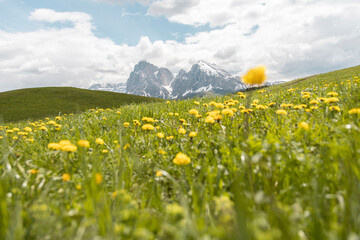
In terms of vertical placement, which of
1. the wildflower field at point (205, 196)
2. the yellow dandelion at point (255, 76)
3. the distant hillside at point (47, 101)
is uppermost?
the distant hillside at point (47, 101)

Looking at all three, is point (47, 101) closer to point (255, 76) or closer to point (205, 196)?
point (205, 196)

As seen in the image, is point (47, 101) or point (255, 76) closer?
point (255, 76)

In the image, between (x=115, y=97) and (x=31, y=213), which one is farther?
(x=115, y=97)

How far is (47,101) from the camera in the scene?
4919 cm

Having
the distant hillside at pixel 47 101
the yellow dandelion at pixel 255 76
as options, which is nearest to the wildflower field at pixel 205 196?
the yellow dandelion at pixel 255 76

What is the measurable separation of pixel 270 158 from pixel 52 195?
1.99 metres

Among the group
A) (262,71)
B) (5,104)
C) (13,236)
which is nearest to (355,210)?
(262,71)

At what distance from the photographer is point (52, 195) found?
1819 mm

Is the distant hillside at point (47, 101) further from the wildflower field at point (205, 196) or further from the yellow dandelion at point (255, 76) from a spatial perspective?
the yellow dandelion at point (255, 76)

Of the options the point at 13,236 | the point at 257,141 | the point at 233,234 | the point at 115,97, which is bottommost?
the point at 13,236

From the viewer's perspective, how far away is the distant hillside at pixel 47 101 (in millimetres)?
41606

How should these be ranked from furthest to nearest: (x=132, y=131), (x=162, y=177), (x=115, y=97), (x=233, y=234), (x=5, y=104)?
(x=115, y=97) → (x=5, y=104) → (x=132, y=131) → (x=162, y=177) → (x=233, y=234)

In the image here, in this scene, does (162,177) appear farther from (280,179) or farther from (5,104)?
(5,104)

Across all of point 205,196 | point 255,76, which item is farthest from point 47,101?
point 255,76
